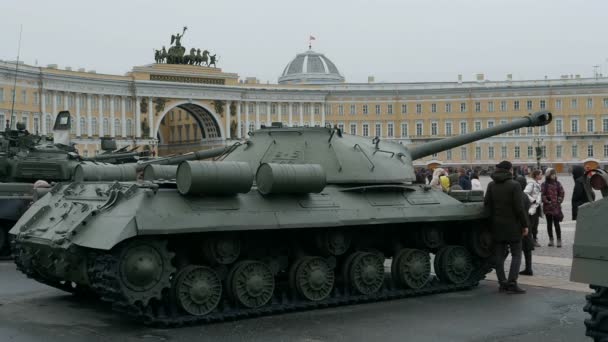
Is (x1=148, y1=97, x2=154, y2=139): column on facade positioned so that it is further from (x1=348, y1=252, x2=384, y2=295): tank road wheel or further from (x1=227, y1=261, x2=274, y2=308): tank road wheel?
(x1=227, y1=261, x2=274, y2=308): tank road wheel

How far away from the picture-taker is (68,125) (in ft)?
71.5

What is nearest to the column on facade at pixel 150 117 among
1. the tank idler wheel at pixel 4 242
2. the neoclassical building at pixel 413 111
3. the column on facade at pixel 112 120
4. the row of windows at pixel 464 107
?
the neoclassical building at pixel 413 111

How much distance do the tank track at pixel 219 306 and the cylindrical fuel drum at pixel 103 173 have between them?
2.91 meters

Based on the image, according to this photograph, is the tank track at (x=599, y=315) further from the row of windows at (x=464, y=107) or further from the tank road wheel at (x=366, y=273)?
the row of windows at (x=464, y=107)

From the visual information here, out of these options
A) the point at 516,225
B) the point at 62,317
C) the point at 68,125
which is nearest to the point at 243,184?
the point at 62,317

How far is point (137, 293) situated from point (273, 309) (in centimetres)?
183

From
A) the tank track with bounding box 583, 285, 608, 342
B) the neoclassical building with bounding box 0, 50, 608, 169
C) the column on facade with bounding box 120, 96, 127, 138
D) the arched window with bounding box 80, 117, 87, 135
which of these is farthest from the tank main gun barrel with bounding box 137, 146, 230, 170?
the neoclassical building with bounding box 0, 50, 608, 169

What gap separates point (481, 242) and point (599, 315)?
5580mm

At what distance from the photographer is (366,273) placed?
417 inches

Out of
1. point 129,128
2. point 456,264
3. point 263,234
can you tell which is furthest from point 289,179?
point 129,128

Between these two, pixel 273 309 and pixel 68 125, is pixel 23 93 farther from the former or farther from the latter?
pixel 273 309

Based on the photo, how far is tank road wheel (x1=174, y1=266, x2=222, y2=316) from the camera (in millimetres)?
9039

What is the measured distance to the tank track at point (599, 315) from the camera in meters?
6.20

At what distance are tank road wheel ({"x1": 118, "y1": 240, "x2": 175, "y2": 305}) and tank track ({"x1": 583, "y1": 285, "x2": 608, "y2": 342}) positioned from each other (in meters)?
4.51
